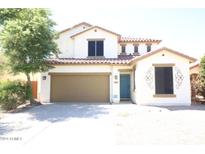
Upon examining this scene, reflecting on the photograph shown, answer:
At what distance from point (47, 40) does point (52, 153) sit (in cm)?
1155

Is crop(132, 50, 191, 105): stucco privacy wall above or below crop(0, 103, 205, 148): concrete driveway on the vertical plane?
above

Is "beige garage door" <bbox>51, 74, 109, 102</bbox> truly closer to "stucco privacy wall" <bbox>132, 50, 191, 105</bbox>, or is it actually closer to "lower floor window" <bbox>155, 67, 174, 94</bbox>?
"stucco privacy wall" <bbox>132, 50, 191, 105</bbox>

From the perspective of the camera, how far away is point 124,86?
65.2 feet

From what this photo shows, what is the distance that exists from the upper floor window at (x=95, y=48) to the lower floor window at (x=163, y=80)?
5.98m

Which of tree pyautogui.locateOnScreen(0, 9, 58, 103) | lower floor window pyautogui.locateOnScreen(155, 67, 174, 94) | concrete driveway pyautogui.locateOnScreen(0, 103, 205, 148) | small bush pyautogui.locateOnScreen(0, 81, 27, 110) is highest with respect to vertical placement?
tree pyautogui.locateOnScreen(0, 9, 58, 103)

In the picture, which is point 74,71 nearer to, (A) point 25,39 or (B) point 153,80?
(A) point 25,39

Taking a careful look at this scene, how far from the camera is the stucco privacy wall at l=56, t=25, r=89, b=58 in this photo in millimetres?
21719

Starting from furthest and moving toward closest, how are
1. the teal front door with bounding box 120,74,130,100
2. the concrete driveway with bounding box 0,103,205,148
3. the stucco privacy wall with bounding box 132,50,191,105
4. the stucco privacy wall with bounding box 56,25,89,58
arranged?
the stucco privacy wall with bounding box 56,25,89,58, the teal front door with bounding box 120,74,130,100, the stucco privacy wall with bounding box 132,50,191,105, the concrete driveway with bounding box 0,103,205,148

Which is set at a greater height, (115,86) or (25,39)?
(25,39)

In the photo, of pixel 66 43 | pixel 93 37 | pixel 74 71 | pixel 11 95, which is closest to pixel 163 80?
pixel 74 71

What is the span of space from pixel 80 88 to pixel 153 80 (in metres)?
6.03

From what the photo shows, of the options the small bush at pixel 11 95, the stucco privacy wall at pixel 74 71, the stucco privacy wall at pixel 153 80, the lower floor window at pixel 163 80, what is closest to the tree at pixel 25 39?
the small bush at pixel 11 95

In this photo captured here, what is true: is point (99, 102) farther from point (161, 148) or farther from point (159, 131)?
point (161, 148)

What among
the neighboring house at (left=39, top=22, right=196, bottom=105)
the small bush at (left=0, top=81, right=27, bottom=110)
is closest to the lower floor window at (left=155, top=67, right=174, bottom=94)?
the neighboring house at (left=39, top=22, right=196, bottom=105)
